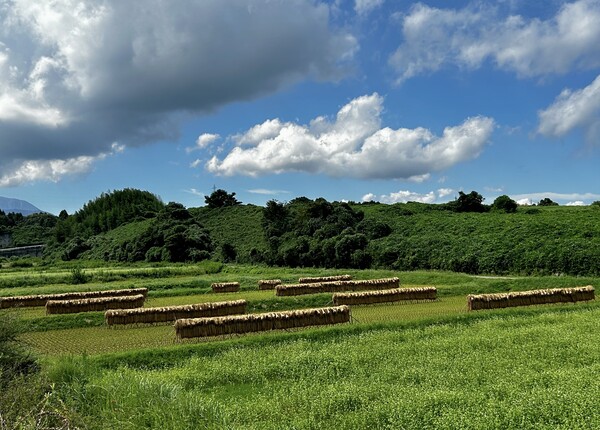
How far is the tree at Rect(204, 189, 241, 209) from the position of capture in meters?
94.6

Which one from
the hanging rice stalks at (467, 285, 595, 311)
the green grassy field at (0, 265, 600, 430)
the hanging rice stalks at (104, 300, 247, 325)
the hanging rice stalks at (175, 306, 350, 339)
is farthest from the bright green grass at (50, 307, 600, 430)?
the hanging rice stalks at (104, 300, 247, 325)

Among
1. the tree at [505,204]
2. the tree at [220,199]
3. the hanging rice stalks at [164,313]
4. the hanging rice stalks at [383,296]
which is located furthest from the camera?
the tree at [220,199]

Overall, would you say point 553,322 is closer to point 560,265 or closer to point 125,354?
point 125,354

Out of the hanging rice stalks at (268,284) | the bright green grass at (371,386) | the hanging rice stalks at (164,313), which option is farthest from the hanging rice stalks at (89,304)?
the bright green grass at (371,386)

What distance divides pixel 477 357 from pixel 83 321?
1823cm

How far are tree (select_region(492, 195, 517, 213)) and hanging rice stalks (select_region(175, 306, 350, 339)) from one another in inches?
1723

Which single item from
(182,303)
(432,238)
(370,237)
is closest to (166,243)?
(370,237)

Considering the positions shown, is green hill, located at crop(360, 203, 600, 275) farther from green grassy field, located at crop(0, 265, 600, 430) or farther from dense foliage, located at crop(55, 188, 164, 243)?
dense foliage, located at crop(55, 188, 164, 243)

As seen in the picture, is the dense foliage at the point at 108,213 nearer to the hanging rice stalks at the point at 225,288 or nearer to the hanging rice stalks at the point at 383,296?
the hanging rice stalks at the point at 225,288

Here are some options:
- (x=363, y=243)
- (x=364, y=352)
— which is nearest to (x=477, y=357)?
(x=364, y=352)

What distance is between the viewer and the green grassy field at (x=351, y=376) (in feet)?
25.5

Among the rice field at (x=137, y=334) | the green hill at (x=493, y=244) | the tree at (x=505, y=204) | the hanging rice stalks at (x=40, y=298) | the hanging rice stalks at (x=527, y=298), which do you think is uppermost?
the tree at (x=505, y=204)

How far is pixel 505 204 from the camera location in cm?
5828

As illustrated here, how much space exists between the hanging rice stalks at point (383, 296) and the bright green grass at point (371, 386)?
9.71 metres
